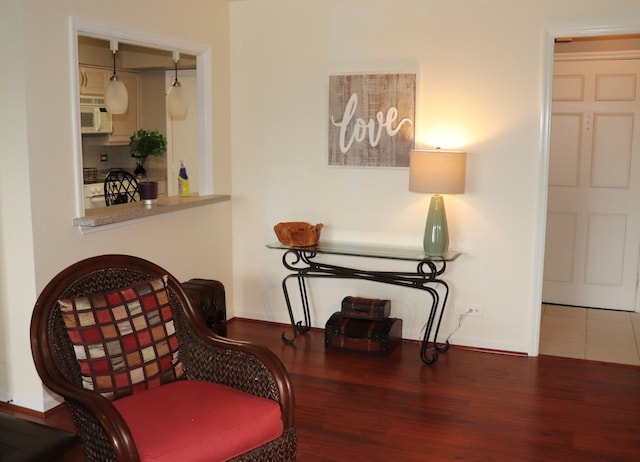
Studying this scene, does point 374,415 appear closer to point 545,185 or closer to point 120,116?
point 545,185

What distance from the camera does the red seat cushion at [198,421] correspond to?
2.27m

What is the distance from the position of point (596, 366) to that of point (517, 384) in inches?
26.4

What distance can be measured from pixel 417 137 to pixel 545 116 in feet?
2.68

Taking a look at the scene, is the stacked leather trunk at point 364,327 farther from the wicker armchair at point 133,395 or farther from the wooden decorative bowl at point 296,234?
the wicker armchair at point 133,395

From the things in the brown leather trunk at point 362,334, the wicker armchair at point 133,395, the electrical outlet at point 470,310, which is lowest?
the brown leather trunk at point 362,334

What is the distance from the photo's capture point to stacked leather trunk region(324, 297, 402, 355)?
173 inches

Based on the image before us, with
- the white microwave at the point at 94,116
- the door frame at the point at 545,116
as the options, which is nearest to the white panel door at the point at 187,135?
the white microwave at the point at 94,116

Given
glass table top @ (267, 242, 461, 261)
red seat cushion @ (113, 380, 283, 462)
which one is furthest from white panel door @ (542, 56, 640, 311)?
red seat cushion @ (113, 380, 283, 462)

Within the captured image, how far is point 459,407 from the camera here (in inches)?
143

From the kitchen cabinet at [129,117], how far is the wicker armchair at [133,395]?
4178 mm

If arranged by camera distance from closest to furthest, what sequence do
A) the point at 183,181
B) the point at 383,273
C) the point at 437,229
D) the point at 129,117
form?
1. the point at 437,229
2. the point at 383,273
3. the point at 183,181
4. the point at 129,117

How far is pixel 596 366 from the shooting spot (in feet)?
14.0

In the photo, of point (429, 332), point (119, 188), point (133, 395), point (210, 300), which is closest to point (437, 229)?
point (429, 332)

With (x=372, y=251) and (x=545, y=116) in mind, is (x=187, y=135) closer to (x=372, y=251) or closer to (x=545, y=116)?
(x=372, y=251)
